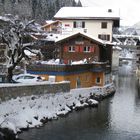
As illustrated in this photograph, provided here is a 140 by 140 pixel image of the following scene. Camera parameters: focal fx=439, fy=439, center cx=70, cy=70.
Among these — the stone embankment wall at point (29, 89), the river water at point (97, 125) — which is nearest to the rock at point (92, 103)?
the river water at point (97, 125)

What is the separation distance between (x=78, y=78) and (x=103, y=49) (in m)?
10.7

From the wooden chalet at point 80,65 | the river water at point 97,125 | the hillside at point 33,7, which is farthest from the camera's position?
the hillside at point 33,7

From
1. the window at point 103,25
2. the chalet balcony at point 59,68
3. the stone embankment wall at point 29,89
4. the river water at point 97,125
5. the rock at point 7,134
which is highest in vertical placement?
the window at point 103,25

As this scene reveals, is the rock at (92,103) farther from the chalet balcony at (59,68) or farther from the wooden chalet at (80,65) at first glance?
the chalet balcony at (59,68)

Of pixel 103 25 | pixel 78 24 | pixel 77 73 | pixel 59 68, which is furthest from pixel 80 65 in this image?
pixel 78 24

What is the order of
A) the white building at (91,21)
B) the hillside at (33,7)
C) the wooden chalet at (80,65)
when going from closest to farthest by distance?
the wooden chalet at (80,65) → the white building at (91,21) → the hillside at (33,7)

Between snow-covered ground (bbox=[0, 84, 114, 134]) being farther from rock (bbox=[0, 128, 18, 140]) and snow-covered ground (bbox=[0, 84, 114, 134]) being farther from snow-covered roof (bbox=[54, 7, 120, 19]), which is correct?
snow-covered roof (bbox=[54, 7, 120, 19])

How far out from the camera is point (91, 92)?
4259 centimetres

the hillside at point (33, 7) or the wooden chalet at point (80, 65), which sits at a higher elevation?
the hillside at point (33, 7)

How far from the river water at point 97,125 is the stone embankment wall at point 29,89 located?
8.16 ft

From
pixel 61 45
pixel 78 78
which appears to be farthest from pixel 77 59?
pixel 78 78

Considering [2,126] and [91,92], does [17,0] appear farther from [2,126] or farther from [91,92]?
[2,126]

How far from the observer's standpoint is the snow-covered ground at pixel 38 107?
27.7 metres

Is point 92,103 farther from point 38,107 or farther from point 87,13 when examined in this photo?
point 87,13
